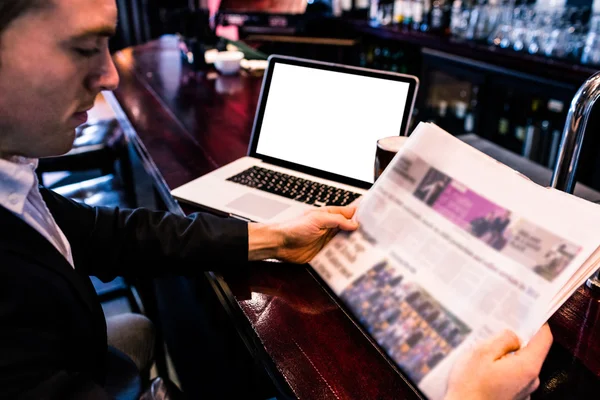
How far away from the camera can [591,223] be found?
66 cm

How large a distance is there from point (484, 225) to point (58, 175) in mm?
3523

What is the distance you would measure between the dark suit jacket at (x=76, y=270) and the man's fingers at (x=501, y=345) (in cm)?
51

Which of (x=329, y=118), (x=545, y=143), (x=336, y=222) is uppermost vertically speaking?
(x=329, y=118)

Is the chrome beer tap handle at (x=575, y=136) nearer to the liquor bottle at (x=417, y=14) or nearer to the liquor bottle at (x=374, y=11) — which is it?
the liquor bottle at (x=417, y=14)

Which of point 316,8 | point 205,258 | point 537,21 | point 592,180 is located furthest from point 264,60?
point 316,8

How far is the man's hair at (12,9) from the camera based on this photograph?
1.90ft

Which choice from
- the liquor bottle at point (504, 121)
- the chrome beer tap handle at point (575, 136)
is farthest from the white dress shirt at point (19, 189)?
the liquor bottle at point (504, 121)

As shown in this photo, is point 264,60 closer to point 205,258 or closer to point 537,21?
point 537,21

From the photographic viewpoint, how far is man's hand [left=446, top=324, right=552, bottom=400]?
629 mm

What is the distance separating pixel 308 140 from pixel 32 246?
813 millimetres

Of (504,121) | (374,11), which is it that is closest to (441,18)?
(504,121)

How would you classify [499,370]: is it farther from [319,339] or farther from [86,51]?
[86,51]

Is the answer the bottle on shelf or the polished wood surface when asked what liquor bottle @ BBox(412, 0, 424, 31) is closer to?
Answer: the bottle on shelf

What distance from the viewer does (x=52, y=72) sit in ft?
2.11
